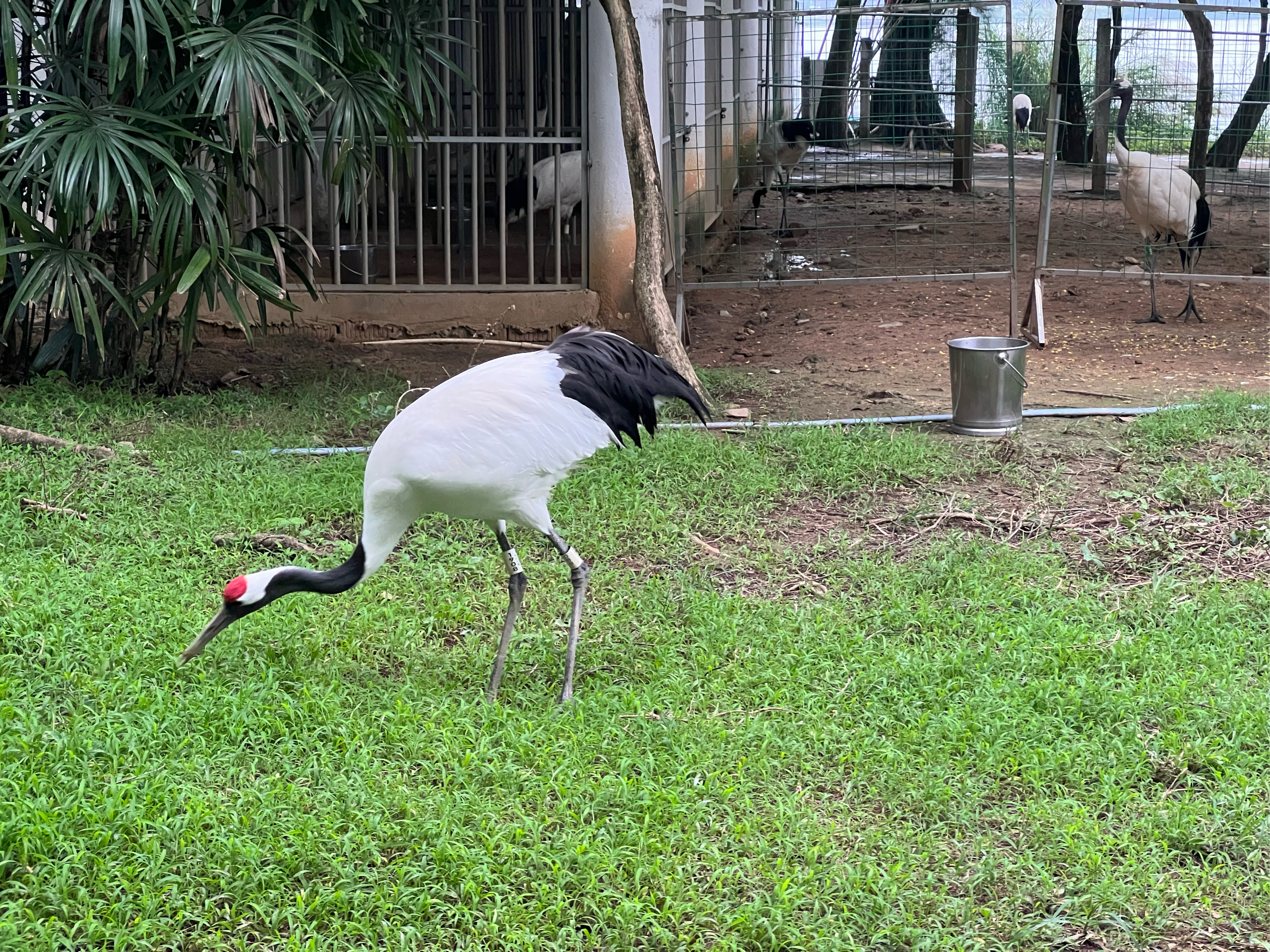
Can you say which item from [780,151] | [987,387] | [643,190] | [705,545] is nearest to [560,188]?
[643,190]

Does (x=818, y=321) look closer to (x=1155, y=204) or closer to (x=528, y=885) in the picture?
(x=1155, y=204)

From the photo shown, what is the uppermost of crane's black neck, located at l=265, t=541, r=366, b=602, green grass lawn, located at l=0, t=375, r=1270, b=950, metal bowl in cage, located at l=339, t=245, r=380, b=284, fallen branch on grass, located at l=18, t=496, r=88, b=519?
metal bowl in cage, located at l=339, t=245, r=380, b=284

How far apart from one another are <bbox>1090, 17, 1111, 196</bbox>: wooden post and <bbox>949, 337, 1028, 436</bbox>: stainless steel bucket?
4.51 metres

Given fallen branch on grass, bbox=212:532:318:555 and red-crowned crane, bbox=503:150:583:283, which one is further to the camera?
red-crowned crane, bbox=503:150:583:283

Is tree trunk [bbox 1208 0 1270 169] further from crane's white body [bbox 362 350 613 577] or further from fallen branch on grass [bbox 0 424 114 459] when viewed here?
fallen branch on grass [bbox 0 424 114 459]

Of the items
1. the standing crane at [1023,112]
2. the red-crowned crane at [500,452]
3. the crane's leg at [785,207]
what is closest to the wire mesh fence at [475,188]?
the crane's leg at [785,207]

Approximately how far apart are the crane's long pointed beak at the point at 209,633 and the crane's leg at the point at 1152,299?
24.7 feet

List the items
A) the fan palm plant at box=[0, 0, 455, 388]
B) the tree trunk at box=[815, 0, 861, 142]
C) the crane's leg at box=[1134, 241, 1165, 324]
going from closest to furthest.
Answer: the fan palm plant at box=[0, 0, 455, 388] < the crane's leg at box=[1134, 241, 1165, 324] < the tree trunk at box=[815, 0, 861, 142]

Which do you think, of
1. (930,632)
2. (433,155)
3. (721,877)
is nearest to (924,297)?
(433,155)

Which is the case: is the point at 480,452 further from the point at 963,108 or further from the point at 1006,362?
the point at 963,108

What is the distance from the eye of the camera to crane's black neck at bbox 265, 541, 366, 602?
3904 millimetres

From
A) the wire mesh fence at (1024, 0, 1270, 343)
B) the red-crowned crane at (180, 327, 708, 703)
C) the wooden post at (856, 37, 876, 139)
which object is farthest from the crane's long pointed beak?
the wooden post at (856, 37, 876, 139)

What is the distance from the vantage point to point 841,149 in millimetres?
14633

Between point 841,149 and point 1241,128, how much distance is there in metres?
4.46
